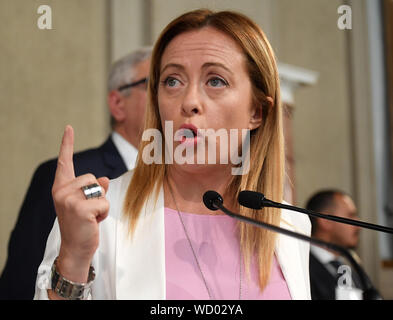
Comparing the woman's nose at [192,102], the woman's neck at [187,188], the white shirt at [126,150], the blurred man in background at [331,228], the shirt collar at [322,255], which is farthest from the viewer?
the shirt collar at [322,255]

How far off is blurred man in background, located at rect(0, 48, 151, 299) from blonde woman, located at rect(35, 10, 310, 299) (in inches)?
12.0

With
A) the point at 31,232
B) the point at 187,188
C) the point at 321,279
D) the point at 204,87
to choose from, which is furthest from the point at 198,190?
the point at 321,279

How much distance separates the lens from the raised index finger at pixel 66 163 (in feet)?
4.08

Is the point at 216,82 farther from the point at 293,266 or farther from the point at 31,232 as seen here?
the point at 31,232

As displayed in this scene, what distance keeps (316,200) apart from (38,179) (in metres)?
2.45

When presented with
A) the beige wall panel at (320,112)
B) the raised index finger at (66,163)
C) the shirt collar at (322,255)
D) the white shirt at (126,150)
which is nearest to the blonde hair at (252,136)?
the raised index finger at (66,163)

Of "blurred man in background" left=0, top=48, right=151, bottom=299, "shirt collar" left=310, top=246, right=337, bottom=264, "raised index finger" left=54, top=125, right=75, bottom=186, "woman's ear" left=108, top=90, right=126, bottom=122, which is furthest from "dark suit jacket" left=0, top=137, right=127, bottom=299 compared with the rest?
"shirt collar" left=310, top=246, right=337, bottom=264

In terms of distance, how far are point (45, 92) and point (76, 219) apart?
1.82 m

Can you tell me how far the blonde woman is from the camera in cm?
137

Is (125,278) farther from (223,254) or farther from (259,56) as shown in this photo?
(259,56)

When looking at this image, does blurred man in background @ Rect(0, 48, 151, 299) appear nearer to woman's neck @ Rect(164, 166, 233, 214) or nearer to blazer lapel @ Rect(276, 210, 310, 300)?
woman's neck @ Rect(164, 166, 233, 214)

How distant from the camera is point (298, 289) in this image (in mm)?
1487

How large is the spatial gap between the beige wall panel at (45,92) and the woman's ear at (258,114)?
32.9 inches

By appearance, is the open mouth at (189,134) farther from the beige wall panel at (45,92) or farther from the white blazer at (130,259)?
the beige wall panel at (45,92)
